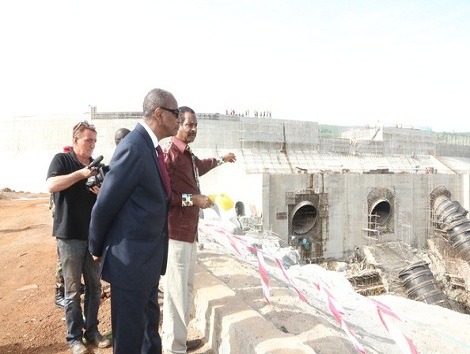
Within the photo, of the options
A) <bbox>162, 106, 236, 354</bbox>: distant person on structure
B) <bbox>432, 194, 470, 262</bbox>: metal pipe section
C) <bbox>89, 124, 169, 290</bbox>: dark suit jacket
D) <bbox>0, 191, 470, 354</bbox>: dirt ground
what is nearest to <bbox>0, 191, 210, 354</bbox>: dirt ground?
<bbox>0, 191, 470, 354</bbox>: dirt ground

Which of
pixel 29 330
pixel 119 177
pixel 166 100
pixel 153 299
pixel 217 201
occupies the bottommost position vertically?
pixel 29 330

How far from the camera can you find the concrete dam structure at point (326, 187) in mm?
12914

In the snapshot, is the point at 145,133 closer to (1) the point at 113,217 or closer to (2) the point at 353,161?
(1) the point at 113,217

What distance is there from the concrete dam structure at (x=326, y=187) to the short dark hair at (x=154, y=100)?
5296 mm

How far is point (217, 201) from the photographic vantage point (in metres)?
2.63

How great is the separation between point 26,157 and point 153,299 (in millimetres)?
22805

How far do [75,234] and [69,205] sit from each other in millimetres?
256

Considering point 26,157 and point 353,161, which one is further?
point 353,161

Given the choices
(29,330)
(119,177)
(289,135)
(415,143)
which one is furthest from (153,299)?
(415,143)

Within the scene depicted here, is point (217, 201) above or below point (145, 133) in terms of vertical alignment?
below

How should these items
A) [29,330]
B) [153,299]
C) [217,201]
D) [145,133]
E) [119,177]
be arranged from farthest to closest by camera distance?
[29,330]
[217,201]
[153,299]
[145,133]
[119,177]

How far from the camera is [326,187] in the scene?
44.8ft

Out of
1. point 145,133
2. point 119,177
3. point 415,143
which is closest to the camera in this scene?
point 119,177

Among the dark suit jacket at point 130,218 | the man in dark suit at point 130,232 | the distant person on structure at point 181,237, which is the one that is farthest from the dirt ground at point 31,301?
the dark suit jacket at point 130,218
